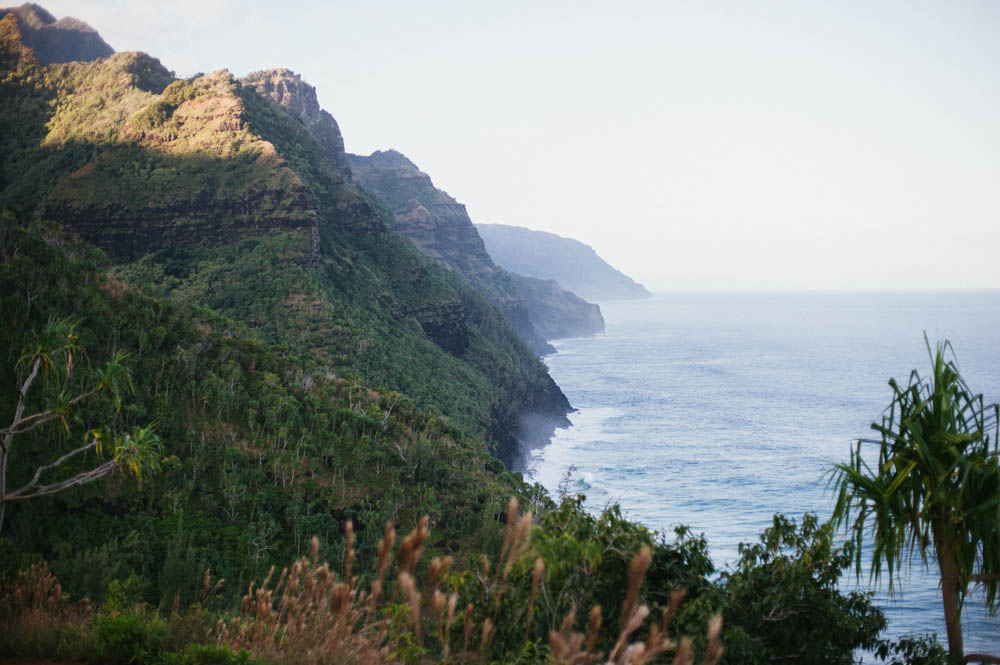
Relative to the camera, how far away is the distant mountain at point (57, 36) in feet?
477

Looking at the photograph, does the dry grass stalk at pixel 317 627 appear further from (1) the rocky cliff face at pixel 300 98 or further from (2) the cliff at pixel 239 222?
(1) the rocky cliff face at pixel 300 98

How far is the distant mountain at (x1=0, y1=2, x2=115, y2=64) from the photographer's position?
477 feet

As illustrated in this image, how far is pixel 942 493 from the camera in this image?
22.8ft

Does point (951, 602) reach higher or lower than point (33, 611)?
lower

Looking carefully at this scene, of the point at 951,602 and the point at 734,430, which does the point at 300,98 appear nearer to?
the point at 734,430

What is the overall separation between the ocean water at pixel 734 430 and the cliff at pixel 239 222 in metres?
11.4

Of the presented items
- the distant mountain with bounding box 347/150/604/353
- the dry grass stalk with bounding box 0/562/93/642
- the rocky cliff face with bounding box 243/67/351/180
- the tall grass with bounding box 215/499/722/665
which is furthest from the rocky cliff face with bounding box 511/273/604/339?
the tall grass with bounding box 215/499/722/665

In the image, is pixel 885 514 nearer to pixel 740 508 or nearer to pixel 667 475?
pixel 740 508

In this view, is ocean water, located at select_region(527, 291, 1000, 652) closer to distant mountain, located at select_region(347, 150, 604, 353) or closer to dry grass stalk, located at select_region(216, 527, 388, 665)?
dry grass stalk, located at select_region(216, 527, 388, 665)

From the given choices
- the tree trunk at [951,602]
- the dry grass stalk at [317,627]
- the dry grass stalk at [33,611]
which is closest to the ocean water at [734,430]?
the tree trunk at [951,602]

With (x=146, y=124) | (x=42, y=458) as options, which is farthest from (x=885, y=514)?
(x=146, y=124)

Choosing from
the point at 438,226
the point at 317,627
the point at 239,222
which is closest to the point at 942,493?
the point at 317,627

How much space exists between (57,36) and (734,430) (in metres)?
175

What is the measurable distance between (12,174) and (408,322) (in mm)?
44572
